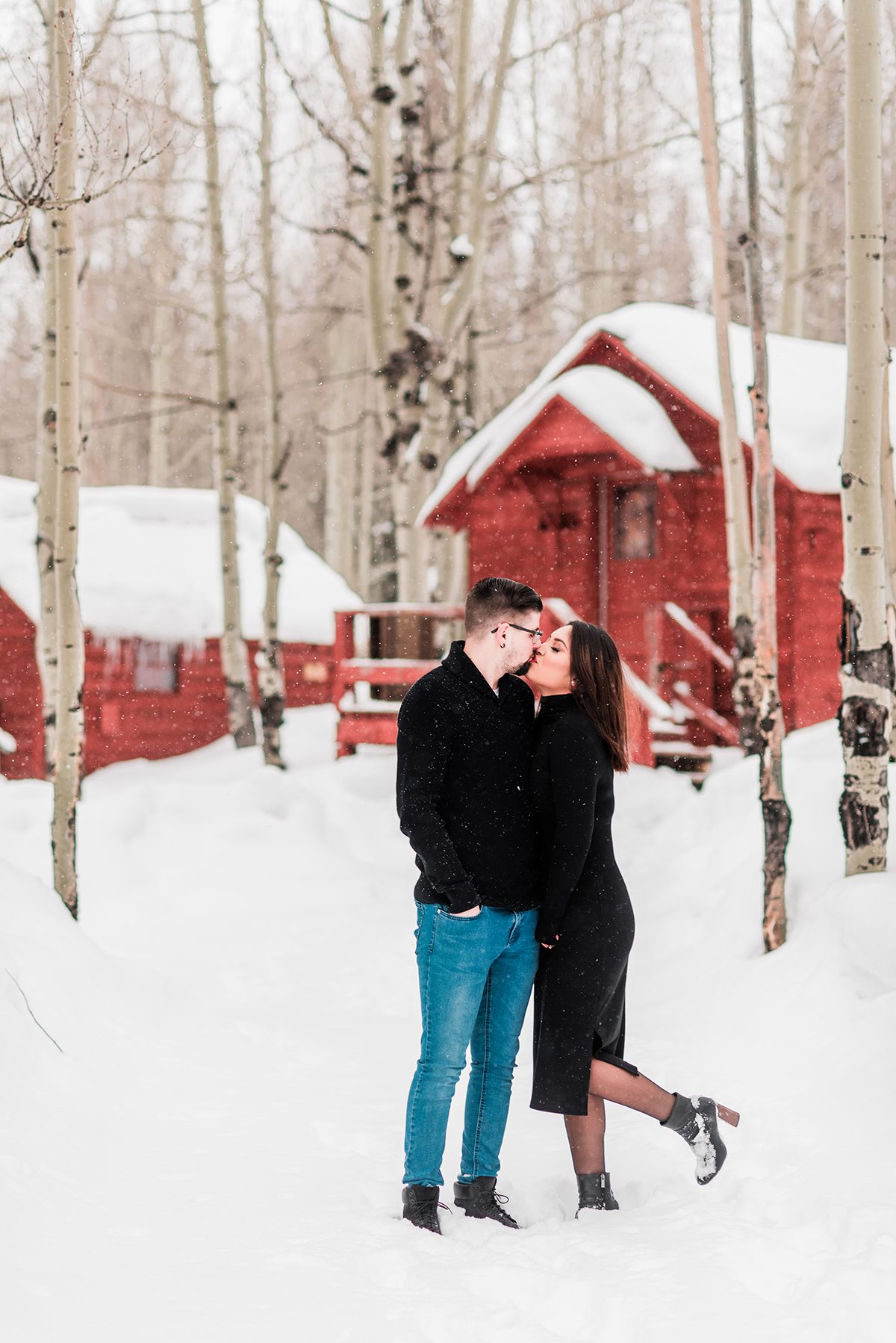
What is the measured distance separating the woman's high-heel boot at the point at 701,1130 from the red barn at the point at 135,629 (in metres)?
13.9

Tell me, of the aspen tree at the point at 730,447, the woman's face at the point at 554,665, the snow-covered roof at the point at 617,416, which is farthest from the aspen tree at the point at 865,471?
the snow-covered roof at the point at 617,416

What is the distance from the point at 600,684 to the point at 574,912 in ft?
2.27

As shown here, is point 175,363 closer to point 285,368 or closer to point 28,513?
point 285,368

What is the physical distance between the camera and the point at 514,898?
3785 mm

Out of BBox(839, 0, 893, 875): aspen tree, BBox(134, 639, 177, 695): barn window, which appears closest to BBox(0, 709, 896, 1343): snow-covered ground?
BBox(839, 0, 893, 875): aspen tree

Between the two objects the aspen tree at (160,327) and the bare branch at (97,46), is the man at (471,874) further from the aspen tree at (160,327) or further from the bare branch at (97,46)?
the aspen tree at (160,327)

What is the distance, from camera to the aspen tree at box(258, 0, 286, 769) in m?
13.2

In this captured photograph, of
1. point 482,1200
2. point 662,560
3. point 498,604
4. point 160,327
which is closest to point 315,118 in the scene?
point 662,560

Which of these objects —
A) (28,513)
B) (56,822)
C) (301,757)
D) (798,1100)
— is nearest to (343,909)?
(56,822)

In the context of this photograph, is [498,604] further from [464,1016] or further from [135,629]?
[135,629]

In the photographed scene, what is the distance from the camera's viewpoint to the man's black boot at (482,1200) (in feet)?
12.6

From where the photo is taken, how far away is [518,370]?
30.9 m

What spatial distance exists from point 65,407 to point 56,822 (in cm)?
235

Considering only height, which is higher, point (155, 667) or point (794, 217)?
point (794, 217)
